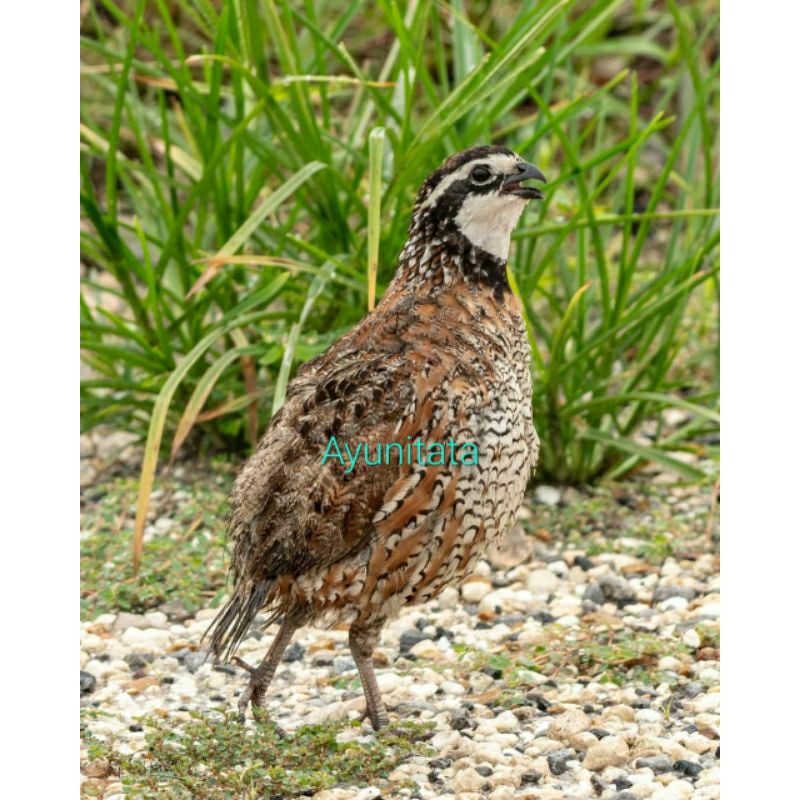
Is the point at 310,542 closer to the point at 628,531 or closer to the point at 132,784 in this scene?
the point at 132,784

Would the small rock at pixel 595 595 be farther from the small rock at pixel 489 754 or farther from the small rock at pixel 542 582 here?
the small rock at pixel 489 754

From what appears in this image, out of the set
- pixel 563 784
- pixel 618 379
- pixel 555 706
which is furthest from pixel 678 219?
pixel 563 784

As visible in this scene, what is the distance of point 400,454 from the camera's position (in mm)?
3957

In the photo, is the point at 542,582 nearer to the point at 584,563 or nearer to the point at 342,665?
the point at 584,563

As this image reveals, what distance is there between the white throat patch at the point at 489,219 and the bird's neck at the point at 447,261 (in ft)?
0.07

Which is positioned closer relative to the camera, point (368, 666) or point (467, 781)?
point (467, 781)

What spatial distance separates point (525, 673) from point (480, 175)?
177cm

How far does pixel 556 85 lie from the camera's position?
28.9ft

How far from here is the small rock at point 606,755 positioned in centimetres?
398

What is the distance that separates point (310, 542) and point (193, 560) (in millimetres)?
1526

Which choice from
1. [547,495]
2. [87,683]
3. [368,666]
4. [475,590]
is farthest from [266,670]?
[547,495]

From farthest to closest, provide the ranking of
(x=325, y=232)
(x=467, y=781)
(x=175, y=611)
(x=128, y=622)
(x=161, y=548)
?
(x=325, y=232), (x=161, y=548), (x=175, y=611), (x=128, y=622), (x=467, y=781)

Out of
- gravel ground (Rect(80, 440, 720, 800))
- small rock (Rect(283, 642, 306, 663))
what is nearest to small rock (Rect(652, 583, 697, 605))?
gravel ground (Rect(80, 440, 720, 800))

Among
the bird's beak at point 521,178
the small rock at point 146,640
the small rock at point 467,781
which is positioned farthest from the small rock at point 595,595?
the bird's beak at point 521,178
